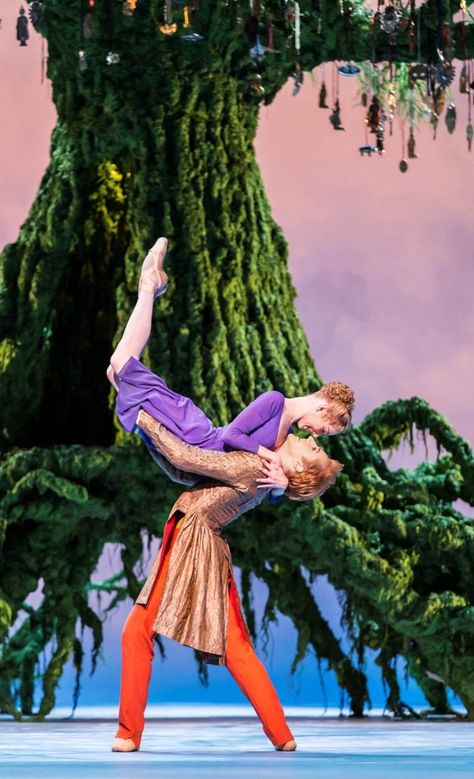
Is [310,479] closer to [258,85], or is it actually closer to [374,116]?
[374,116]

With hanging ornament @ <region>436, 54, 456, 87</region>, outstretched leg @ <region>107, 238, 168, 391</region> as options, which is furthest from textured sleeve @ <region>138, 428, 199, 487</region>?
hanging ornament @ <region>436, 54, 456, 87</region>

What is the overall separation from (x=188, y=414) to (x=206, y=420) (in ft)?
0.22

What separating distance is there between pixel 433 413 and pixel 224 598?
3372mm

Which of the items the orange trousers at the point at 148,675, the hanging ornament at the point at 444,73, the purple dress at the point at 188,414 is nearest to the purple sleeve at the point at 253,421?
the purple dress at the point at 188,414

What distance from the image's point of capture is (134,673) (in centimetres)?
442

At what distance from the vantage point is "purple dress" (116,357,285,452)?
4480 mm

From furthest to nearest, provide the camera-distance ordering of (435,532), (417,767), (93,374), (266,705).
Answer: (93,374) → (435,532) → (266,705) → (417,767)

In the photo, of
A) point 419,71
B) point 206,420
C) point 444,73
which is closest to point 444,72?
point 444,73

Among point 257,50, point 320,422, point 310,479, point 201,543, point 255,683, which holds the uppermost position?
point 257,50

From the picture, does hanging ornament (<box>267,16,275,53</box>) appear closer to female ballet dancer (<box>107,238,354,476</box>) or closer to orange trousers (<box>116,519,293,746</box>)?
female ballet dancer (<box>107,238,354,476</box>)

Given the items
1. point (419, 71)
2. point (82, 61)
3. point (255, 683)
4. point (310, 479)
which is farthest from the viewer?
point (419, 71)

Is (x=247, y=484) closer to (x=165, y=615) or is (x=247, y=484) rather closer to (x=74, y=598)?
(x=165, y=615)

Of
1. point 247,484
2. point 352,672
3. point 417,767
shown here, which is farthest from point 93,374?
point 417,767

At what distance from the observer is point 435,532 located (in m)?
7.35
